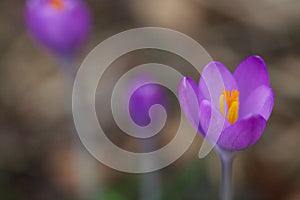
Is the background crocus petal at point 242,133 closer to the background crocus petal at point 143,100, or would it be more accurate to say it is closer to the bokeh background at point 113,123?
the background crocus petal at point 143,100

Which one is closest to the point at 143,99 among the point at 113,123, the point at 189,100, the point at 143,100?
the point at 143,100

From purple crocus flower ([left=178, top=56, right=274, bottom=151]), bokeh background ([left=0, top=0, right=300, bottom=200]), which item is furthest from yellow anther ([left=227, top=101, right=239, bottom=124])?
bokeh background ([left=0, top=0, right=300, bottom=200])

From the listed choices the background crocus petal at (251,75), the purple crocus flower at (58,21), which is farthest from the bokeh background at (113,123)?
the background crocus petal at (251,75)

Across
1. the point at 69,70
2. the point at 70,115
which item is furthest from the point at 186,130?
the point at 69,70

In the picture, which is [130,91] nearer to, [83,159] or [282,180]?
[83,159]

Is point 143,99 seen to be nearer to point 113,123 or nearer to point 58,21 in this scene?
point 58,21

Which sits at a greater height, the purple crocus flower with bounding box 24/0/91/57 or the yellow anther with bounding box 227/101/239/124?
the purple crocus flower with bounding box 24/0/91/57

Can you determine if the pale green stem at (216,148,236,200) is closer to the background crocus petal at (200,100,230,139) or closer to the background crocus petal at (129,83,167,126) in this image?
the background crocus petal at (200,100,230,139)
